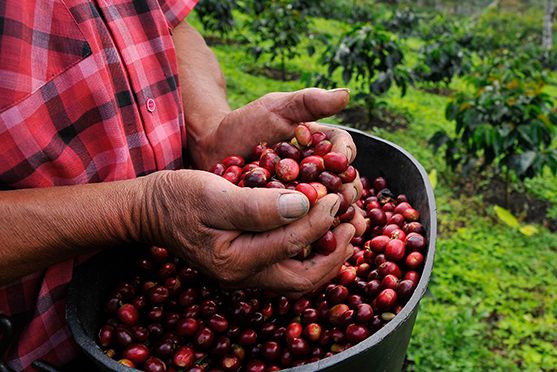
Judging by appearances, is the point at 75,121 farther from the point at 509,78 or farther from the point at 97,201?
the point at 509,78

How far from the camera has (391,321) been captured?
130cm

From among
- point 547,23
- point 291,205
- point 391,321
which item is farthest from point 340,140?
point 547,23

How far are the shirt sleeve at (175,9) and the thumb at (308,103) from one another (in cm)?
69

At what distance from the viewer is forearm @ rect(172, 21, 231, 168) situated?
7.61 feet

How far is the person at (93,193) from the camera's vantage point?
1.32 metres

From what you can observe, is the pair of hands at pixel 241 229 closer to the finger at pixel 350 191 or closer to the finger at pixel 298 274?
the finger at pixel 298 274

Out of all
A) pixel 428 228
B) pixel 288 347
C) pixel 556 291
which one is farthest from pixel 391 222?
pixel 556 291

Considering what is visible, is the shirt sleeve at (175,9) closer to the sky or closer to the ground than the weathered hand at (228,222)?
closer to the sky

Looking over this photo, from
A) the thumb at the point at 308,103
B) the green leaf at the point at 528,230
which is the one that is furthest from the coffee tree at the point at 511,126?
the thumb at the point at 308,103

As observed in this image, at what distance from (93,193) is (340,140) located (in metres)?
1.13

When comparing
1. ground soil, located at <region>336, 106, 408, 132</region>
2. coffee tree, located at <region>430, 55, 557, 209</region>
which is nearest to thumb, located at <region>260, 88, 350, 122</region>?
coffee tree, located at <region>430, 55, 557, 209</region>

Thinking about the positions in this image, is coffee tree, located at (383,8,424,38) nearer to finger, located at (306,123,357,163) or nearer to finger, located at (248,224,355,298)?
finger, located at (306,123,357,163)

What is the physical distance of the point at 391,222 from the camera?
210 cm

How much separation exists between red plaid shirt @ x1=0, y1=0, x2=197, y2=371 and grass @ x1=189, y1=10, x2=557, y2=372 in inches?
105
